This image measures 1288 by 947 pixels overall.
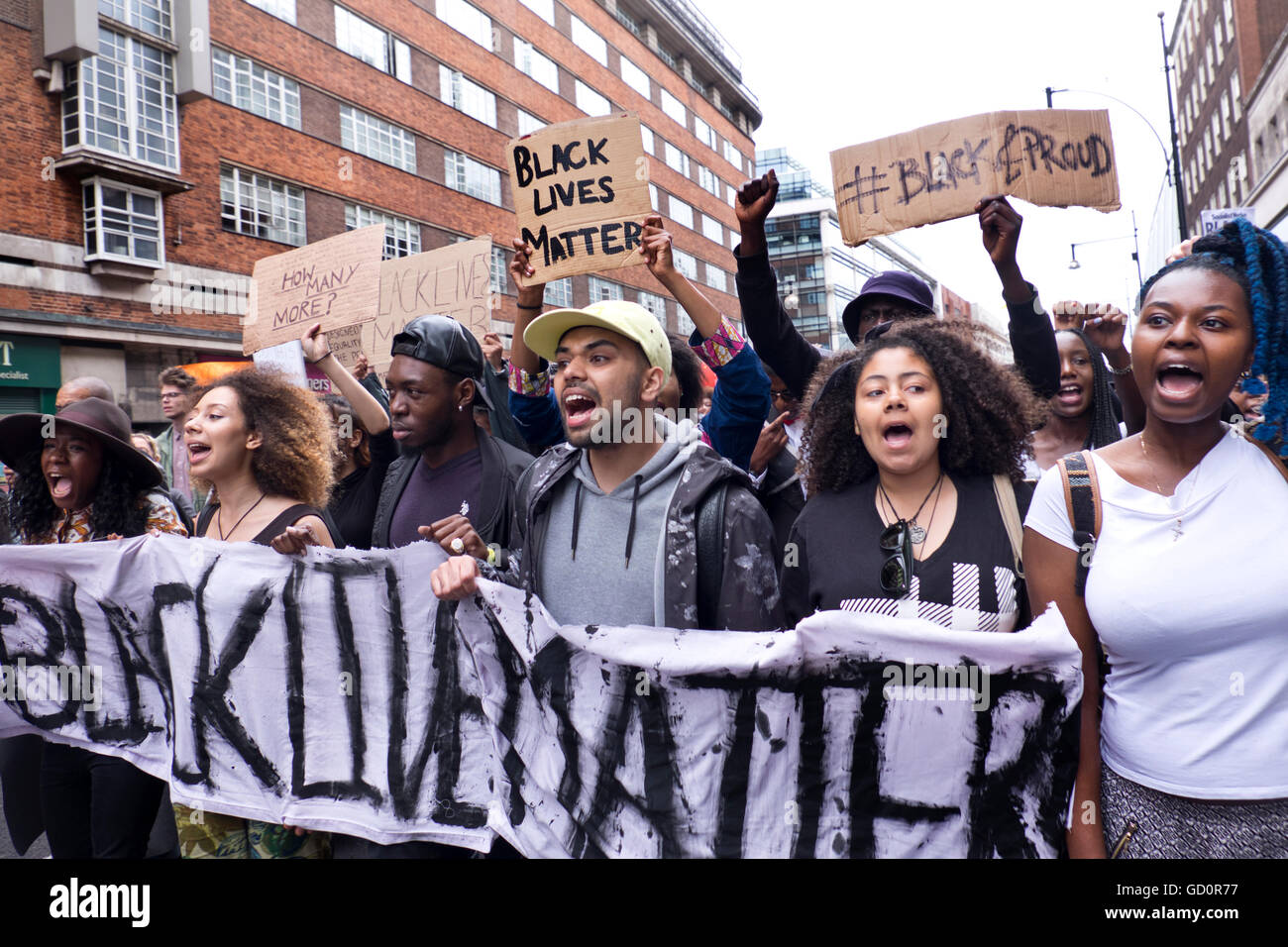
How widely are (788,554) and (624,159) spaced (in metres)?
1.91

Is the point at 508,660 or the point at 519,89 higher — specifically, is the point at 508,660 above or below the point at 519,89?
below

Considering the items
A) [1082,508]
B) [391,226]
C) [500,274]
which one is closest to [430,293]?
[1082,508]

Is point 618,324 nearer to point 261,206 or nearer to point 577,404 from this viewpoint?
point 577,404

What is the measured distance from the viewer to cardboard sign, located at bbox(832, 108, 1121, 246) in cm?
332

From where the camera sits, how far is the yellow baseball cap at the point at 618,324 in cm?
264

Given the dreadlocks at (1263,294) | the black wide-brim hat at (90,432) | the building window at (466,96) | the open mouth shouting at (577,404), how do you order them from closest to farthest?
the dreadlocks at (1263,294) < the open mouth shouting at (577,404) < the black wide-brim hat at (90,432) < the building window at (466,96)

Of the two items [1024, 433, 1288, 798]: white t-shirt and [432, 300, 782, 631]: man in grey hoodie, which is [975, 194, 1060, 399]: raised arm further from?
[432, 300, 782, 631]: man in grey hoodie

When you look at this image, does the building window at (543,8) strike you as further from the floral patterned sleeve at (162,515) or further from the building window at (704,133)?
the floral patterned sleeve at (162,515)

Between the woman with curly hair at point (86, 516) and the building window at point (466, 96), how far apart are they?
24552mm

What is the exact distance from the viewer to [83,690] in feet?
10.5

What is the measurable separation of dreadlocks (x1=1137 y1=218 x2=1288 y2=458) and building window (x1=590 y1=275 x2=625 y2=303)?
3061 centimetres

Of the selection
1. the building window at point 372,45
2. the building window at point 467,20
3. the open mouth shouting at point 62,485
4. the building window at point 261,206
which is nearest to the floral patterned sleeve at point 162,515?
the open mouth shouting at point 62,485
